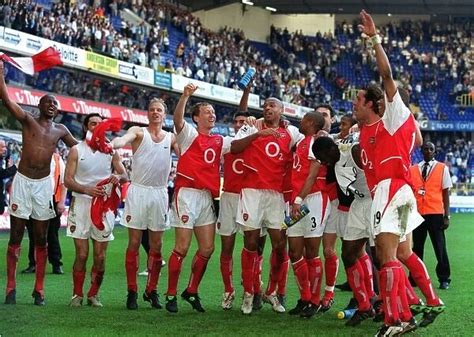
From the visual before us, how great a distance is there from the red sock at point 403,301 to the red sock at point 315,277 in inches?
66.5

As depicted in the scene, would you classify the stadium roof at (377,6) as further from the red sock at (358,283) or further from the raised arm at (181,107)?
the red sock at (358,283)

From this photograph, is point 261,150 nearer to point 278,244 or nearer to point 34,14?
point 278,244

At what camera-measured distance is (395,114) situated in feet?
24.6

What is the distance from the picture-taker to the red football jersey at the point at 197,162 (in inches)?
377

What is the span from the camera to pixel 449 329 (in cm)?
818

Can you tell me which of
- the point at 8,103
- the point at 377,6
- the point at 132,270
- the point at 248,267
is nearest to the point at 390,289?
the point at 248,267

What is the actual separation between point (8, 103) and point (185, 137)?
6.99 ft

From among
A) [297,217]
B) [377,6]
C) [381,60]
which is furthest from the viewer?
[377,6]

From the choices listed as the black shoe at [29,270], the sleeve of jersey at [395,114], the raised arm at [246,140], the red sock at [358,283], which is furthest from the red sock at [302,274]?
the black shoe at [29,270]

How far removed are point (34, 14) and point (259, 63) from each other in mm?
23442

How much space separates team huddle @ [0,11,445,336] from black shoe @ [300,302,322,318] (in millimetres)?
17

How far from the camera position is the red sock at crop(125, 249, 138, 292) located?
31.3 feet

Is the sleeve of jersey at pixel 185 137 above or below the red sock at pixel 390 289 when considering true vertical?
above

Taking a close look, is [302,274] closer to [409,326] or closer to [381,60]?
[409,326]
